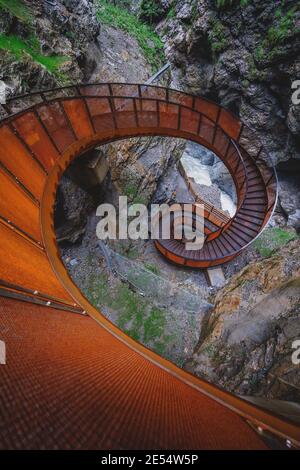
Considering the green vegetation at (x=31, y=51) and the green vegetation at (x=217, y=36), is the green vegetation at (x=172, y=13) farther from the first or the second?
the green vegetation at (x=31, y=51)

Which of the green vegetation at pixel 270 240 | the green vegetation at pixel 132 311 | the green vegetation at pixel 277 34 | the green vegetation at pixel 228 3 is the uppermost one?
the green vegetation at pixel 228 3

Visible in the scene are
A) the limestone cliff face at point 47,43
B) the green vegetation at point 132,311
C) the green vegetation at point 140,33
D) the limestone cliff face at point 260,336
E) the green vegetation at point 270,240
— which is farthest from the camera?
the green vegetation at point 140,33

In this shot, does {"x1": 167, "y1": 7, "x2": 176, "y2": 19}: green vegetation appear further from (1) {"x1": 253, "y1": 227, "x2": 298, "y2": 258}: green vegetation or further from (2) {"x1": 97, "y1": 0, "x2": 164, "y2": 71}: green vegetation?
(1) {"x1": 253, "y1": 227, "x2": 298, "y2": 258}: green vegetation

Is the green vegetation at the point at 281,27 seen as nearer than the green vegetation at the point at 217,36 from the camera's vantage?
Yes

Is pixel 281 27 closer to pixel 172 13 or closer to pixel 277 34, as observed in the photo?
pixel 277 34

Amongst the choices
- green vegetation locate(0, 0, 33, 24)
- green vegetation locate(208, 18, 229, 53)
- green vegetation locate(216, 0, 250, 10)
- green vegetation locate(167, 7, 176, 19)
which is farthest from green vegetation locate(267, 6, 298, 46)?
green vegetation locate(0, 0, 33, 24)

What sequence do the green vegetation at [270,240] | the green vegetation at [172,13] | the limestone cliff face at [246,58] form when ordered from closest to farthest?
the limestone cliff face at [246,58], the green vegetation at [270,240], the green vegetation at [172,13]

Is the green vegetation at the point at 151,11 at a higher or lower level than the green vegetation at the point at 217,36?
higher

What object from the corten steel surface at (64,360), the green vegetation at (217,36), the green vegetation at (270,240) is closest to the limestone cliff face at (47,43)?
the corten steel surface at (64,360)
